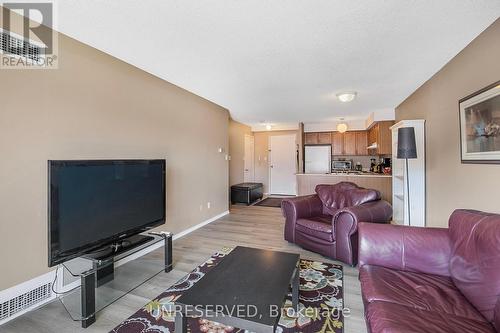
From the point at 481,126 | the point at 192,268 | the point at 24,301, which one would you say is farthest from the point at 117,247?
the point at 481,126

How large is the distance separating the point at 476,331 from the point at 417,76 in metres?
3.06

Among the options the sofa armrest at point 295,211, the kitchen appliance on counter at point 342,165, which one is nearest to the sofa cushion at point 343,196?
the sofa armrest at point 295,211

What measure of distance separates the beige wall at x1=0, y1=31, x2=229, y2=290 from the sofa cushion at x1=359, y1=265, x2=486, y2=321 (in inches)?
101

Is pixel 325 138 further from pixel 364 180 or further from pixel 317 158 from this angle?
pixel 364 180

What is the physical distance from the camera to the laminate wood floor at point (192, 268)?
5.59 feet

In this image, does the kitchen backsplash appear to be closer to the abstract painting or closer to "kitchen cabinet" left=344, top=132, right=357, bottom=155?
"kitchen cabinet" left=344, top=132, right=357, bottom=155

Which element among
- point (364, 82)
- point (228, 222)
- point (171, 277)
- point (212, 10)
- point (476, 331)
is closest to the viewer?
point (476, 331)

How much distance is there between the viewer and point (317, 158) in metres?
7.01

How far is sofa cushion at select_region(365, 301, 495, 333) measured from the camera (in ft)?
3.50

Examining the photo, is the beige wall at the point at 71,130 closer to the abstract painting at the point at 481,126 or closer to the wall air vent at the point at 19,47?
the wall air vent at the point at 19,47

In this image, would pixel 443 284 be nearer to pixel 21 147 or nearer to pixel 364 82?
pixel 364 82

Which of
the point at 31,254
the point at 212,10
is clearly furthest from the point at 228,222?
the point at 212,10

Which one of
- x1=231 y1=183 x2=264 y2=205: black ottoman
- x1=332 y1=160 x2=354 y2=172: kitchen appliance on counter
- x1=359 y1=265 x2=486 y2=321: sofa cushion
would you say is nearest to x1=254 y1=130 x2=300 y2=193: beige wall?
x1=231 y1=183 x2=264 y2=205: black ottoman

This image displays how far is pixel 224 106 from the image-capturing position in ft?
15.5
